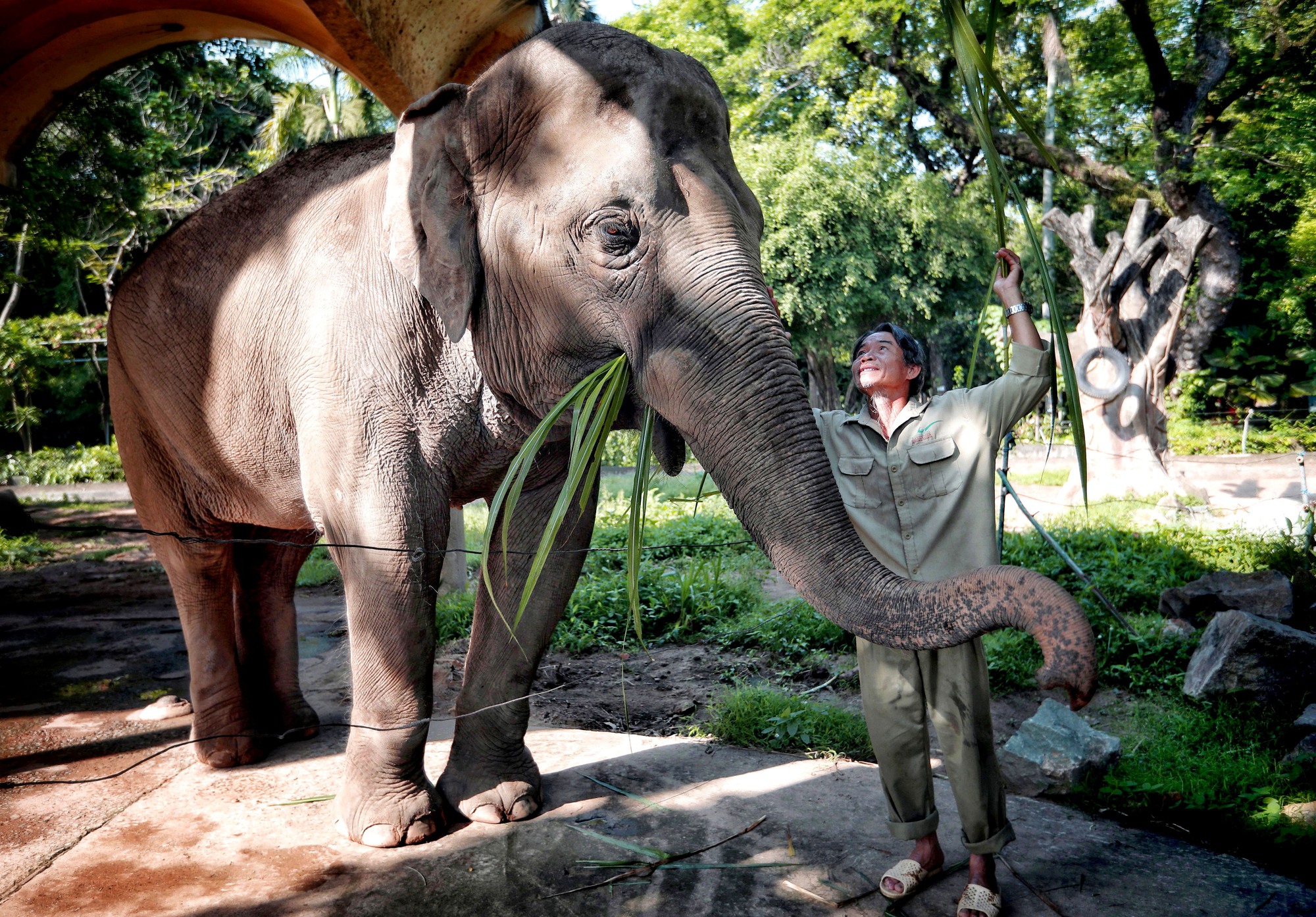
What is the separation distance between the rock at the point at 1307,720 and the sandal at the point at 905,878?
219 cm

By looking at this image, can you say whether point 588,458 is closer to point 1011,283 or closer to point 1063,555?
point 1011,283

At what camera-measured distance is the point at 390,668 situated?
2967 mm

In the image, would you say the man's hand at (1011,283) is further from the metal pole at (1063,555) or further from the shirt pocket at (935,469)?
the metal pole at (1063,555)

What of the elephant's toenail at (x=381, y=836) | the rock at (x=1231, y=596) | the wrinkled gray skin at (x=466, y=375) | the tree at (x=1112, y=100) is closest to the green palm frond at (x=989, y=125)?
the wrinkled gray skin at (x=466, y=375)

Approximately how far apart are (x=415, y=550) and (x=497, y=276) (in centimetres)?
87

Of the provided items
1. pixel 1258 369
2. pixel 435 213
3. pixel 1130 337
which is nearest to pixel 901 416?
pixel 435 213

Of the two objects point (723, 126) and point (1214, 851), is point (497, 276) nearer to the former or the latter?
point (723, 126)

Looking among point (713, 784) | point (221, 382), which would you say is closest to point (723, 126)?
point (221, 382)

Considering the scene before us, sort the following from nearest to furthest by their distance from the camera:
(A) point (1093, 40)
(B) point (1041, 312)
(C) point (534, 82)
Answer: (C) point (534, 82), (A) point (1093, 40), (B) point (1041, 312)

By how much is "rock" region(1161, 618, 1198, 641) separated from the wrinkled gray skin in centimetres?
373

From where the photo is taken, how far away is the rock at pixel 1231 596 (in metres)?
5.41

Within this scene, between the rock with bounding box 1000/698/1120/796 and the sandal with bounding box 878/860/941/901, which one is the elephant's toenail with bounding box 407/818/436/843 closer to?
the sandal with bounding box 878/860/941/901

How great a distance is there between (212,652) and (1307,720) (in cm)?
461

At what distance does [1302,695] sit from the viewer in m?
4.32
